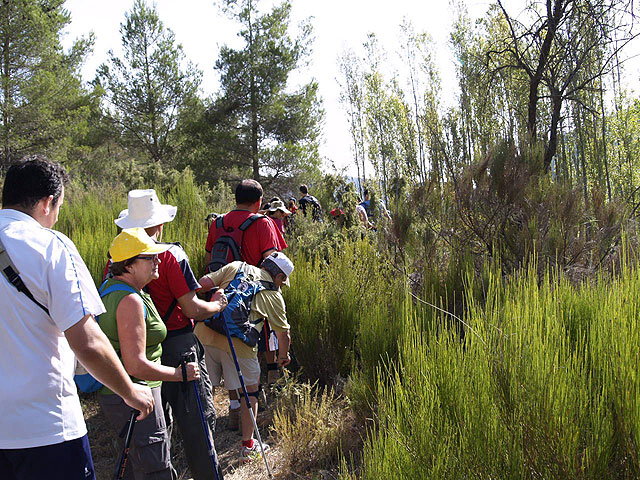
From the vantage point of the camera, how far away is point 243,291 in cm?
379

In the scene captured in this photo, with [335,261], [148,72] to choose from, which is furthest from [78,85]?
[335,261]

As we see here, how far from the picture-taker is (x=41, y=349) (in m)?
1.95

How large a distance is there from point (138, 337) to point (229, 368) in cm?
156

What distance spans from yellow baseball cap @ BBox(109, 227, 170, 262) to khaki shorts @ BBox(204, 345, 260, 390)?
157 cm

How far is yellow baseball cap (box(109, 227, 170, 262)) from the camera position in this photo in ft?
8.68

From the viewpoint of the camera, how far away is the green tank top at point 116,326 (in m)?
2.61

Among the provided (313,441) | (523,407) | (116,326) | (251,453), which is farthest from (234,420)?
(523,407)

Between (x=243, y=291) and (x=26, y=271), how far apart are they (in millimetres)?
1974

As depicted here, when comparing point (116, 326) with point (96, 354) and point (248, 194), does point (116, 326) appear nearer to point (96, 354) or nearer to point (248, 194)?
point (96, 354)

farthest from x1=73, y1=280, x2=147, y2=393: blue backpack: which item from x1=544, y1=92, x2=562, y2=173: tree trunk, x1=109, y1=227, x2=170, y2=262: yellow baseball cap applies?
x1=544, y1=92, x2=562, y2=173: tree trunk

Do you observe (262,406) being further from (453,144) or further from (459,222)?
(453,144)

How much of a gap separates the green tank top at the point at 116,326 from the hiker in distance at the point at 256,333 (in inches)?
42.5

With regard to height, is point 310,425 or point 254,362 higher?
point 254,362

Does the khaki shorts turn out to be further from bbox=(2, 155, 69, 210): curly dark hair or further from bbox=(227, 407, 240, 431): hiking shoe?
bbox=(2, 155, 69, 210): curly dark hair
